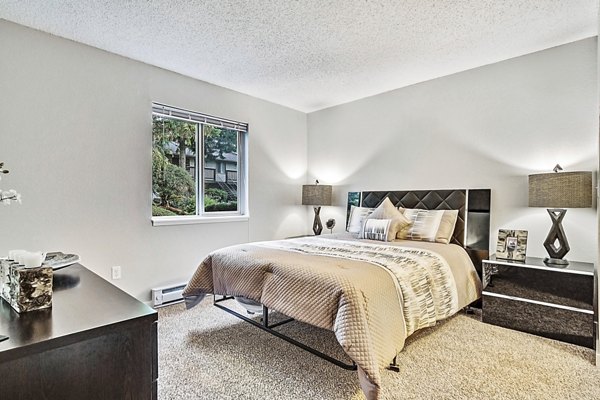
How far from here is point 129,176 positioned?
322 centimetres

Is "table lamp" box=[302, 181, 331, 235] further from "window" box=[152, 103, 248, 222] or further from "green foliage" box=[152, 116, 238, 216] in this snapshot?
"green foliage" box=[152, 116, 238, 216]

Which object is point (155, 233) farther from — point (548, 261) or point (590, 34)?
point (590, 34)

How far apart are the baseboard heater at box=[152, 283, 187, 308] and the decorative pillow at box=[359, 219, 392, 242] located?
2.08 metres

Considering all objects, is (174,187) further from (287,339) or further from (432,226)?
(432,226)

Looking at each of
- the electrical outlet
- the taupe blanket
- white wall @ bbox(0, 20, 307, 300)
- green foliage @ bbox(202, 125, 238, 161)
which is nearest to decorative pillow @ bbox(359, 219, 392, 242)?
the taupe blanket

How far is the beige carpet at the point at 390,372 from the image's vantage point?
73.0 inches

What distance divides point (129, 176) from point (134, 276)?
1.00m

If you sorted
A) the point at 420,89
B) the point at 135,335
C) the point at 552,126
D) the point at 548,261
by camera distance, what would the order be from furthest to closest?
1. the point at 420,89
2. the point at 552,126
3. the point at 548,261
4. the point at 135,335

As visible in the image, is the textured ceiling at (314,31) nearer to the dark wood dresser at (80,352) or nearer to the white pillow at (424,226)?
the white pillow at (424,226)

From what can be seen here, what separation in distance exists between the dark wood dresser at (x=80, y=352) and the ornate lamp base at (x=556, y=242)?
3052mm

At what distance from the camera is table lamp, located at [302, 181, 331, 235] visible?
459 centimetres

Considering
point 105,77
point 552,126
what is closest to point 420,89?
point 552,126

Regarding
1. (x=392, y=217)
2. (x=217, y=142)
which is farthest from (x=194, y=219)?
(x=392, y=217)

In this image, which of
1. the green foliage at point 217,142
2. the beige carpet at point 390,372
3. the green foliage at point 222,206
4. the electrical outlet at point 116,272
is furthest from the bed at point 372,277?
the green foliage at point 217,142
